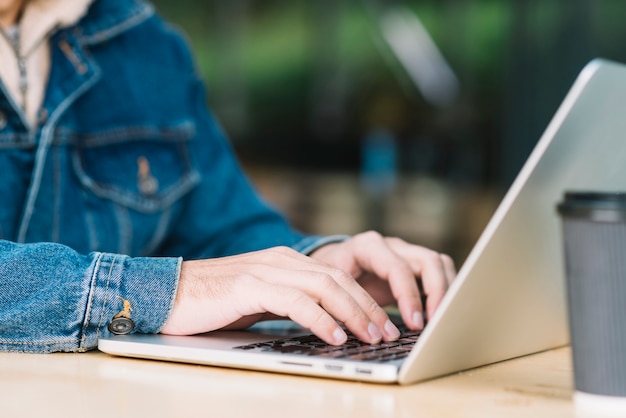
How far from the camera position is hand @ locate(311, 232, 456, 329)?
110 centimetres

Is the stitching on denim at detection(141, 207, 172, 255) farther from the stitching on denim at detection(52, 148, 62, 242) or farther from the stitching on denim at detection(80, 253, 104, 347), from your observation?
the stitching on denim at detection(80, 253, 104, 347)

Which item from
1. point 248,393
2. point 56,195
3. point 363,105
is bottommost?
point 248,393

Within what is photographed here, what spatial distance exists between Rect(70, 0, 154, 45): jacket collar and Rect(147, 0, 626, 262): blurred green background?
434 centimetres

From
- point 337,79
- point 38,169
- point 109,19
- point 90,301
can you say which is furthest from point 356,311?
point 337,79

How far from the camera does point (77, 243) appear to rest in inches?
59.7

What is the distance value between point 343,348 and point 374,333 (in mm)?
44

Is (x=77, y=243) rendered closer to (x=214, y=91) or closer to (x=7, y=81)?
(x=7, y=81)

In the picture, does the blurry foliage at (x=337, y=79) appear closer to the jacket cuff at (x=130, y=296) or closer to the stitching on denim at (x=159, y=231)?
the stitching on denim at (x=159, y=231)

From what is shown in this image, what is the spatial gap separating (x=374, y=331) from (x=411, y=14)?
21.2 ft

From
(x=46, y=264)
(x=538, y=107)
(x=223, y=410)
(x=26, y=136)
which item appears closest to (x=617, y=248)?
(x=223, y=410)

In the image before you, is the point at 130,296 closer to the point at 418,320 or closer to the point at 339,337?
the point at 339,337

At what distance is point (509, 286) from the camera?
82cm

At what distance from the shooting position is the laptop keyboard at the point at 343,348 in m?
0.85

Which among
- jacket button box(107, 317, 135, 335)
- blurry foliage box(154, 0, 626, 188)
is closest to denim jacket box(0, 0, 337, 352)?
jacket button box(107, 317, 135, 335)
